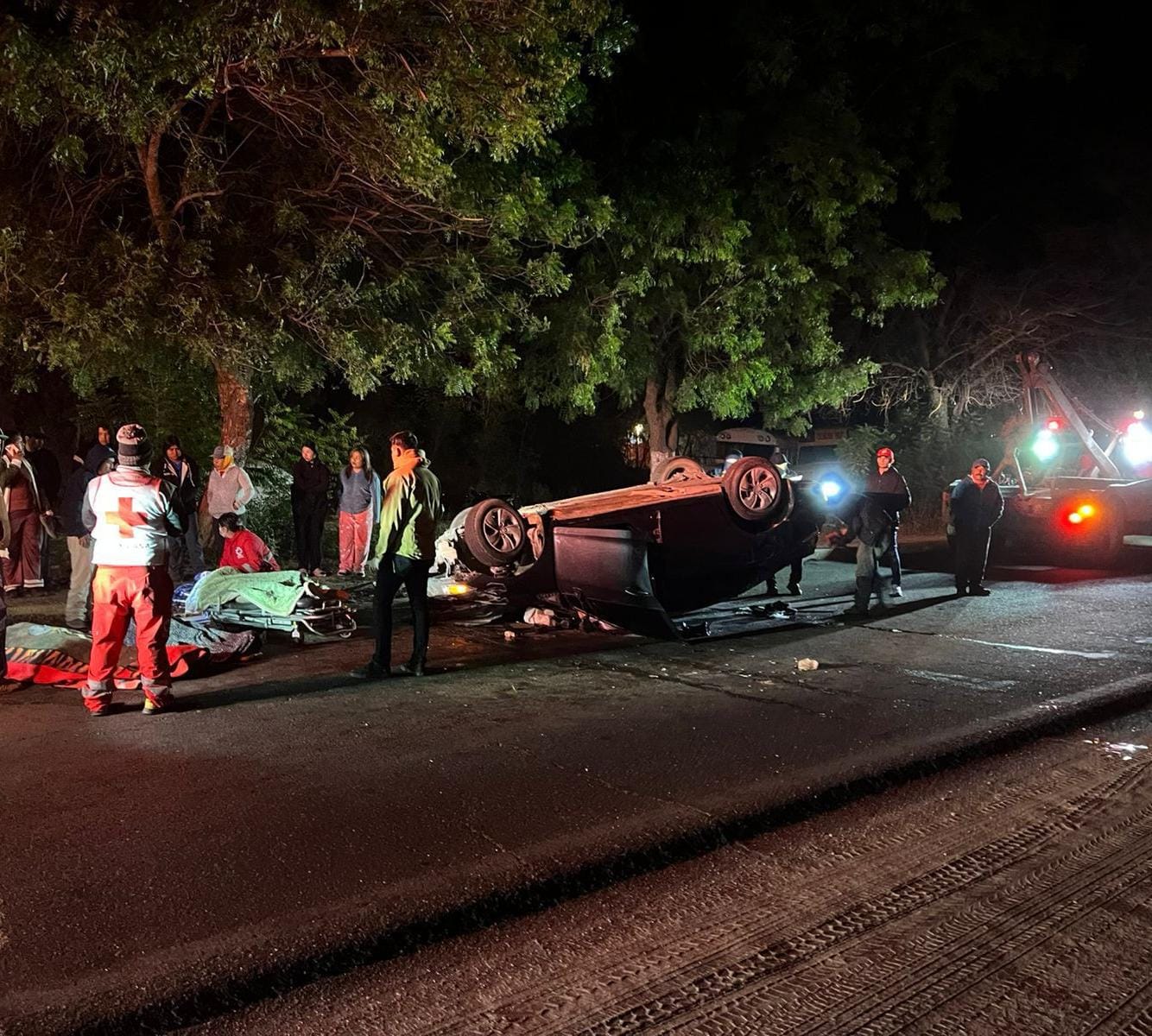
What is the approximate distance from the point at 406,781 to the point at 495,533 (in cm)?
369

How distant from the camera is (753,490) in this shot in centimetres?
852

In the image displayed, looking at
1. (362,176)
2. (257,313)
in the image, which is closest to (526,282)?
(362,176)

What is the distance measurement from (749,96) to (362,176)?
25.0 ft

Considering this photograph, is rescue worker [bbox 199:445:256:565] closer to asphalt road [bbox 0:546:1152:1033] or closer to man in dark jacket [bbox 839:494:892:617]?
asphalt road [bbox 0:546:1152:1033]

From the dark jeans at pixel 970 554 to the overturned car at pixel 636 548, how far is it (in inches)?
101

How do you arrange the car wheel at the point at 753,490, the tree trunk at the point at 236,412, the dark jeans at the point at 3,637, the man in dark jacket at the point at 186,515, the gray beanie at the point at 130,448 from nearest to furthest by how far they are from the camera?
the gray beanie at the point at 130,448, the dark jeans at the point at 3,637, the car wheel at the point at 753,490, the man in dark jacket at the point at 186,515, the tree trunk at the point at 236,412

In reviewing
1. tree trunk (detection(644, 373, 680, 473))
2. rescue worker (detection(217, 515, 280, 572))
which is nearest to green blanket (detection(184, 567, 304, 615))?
rescue worker (detection(217, 515, 280, 572))

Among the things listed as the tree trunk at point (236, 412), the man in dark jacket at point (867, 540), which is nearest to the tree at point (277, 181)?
the tree trunk at point (236, 412)

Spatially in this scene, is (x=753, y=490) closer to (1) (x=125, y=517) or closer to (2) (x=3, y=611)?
(1) (x=125, y=517)

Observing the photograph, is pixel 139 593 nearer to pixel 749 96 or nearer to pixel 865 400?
pixel 749 96

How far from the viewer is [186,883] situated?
345 cm

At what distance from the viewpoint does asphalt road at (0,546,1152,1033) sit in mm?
3066

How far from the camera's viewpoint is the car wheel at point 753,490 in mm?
8477

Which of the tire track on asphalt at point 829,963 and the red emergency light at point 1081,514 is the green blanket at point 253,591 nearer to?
the tire track on asphalt at point 829,963
